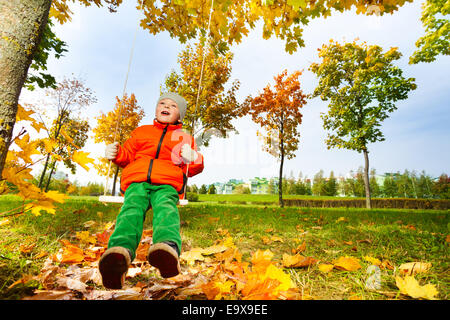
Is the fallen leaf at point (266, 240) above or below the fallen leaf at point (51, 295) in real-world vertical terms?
above

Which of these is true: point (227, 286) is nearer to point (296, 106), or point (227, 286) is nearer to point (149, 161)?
point (149, 161)

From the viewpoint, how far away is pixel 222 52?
3.47 m

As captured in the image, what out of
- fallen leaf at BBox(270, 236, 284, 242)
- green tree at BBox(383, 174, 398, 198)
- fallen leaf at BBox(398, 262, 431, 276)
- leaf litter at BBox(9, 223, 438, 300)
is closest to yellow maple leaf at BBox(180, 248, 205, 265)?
leaf litter at BBox(9, 223, 438, 300)

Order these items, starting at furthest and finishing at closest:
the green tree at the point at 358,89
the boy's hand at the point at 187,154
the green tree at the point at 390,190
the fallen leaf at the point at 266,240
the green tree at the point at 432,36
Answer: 1. the green tree at the point at 390,190
2. the green tree at the point at 358,89
3. the green tree at the point at 432,36
4. the fallen leaf at the point at 266,240
5. the boy's hand at the point at 187,154

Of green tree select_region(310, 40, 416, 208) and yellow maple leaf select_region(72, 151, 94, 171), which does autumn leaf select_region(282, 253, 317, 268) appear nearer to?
yellow maple leaf select_region(72, 151, 94, 171)

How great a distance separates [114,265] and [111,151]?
3.50 ft

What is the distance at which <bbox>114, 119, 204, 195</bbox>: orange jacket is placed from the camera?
6.22 ft

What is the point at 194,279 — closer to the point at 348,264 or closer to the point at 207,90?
A: the point at 348,264

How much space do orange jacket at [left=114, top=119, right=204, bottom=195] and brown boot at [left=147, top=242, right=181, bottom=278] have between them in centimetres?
68

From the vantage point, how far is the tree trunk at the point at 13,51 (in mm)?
1488

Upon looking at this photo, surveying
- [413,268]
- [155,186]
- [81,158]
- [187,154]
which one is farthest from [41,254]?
[413,268]

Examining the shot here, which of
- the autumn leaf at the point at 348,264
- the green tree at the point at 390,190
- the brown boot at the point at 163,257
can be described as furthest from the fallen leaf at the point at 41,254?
the green tree at the point at 390,190

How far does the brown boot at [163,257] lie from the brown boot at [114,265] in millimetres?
136

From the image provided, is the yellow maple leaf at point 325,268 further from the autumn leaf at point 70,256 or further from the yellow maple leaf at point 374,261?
the autumn leaf at point 70,256
